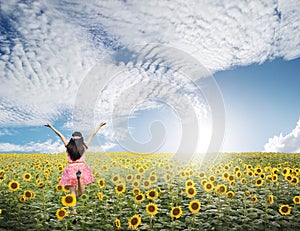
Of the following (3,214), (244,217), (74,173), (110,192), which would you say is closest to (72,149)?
(74,173)

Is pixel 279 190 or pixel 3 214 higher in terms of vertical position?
pixel 279 190

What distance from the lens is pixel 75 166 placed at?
26.2 feet

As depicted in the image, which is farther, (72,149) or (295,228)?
(72,149)

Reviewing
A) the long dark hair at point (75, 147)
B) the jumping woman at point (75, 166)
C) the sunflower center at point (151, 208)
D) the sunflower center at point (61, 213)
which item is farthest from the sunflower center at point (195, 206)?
the long dark hair at point (75, 147)

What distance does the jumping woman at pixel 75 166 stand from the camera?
7.65 m

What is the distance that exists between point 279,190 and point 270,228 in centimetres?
199

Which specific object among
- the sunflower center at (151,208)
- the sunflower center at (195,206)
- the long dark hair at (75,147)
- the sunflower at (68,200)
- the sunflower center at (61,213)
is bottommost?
the sunflower center at (61,213)

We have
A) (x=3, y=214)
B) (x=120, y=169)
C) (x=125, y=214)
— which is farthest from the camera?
(x=120, y=169)

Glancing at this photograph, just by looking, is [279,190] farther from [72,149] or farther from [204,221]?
[72,149]

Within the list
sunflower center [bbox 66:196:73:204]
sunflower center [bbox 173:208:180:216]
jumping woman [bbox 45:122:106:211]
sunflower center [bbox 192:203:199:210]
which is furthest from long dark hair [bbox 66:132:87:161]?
sunflower center [bbox 192:203:199:210]

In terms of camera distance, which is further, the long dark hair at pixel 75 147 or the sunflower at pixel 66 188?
the long dark hair at pixel 75 147

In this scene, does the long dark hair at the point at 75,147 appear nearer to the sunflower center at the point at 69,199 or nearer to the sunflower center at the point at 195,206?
the sunflower center at the point at 69,199

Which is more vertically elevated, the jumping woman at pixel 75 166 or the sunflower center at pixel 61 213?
the jumping woman at pixel 75 166

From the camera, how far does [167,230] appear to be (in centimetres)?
552
